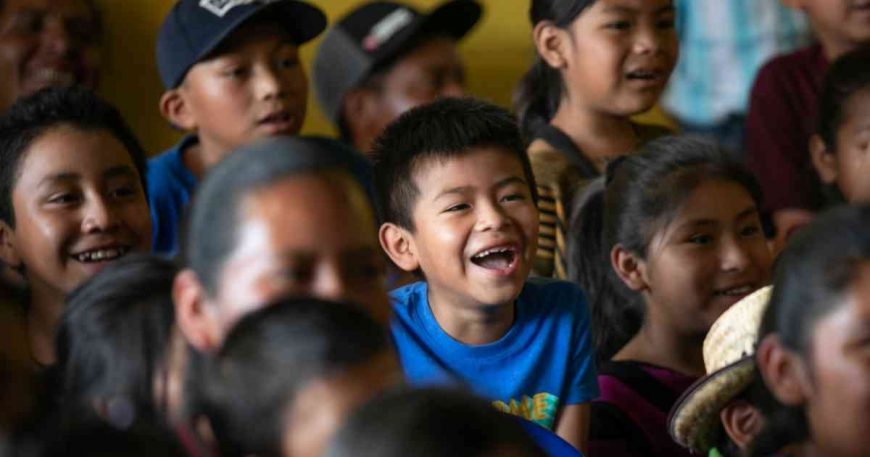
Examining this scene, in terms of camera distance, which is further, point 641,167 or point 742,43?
point 742,43

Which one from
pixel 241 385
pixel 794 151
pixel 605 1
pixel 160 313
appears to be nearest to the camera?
pixel 241 385

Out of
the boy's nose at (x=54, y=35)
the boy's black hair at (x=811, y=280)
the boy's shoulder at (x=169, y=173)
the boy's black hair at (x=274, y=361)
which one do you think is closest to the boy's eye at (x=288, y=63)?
the boy's shoulder at (x=169, y=173)

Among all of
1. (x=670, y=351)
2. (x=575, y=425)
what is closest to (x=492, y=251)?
(x=575, y=425)

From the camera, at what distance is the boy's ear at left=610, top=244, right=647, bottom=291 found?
2.55m

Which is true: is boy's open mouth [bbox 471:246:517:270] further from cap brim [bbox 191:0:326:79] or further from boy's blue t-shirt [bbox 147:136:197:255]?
cap brim [bbox 191:0:326:79]

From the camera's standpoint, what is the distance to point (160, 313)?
185 cm

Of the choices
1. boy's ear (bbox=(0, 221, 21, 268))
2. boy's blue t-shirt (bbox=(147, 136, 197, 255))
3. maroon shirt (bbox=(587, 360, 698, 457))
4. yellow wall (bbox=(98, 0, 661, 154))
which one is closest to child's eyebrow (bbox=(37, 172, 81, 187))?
boy's ear (bbox=(0, 221, 21, 268))

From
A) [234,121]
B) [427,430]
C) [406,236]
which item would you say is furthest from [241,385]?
[234,121]

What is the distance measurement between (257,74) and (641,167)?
0.88 m

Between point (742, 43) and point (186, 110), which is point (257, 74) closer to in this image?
point (186, 110)

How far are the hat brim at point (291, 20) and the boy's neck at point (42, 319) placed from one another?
760mm

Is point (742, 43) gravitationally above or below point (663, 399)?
above

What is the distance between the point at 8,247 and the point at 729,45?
197 centimetres

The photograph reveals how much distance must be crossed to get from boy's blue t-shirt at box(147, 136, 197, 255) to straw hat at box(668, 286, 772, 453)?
47.1 inches
